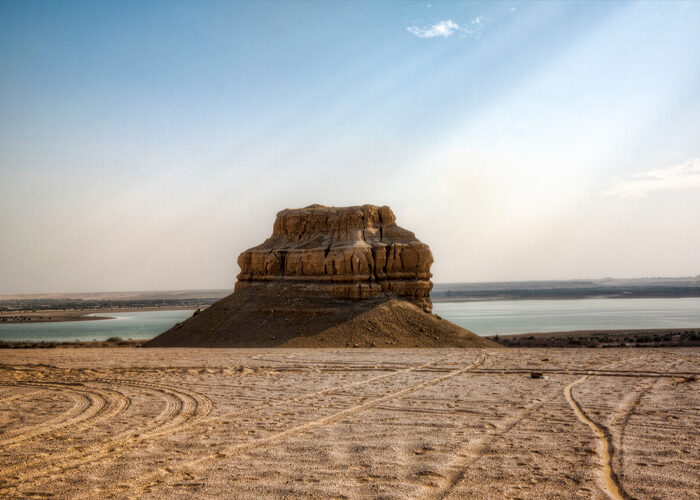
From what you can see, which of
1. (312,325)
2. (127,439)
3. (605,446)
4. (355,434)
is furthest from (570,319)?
(127,439)

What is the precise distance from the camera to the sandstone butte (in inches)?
1210

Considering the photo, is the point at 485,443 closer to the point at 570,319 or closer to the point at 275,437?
the point at 275,437

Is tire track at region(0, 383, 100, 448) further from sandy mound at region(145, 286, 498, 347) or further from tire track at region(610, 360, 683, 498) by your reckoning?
sandy mound at region(145, 286, 498, 347)

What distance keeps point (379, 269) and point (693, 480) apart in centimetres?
2854

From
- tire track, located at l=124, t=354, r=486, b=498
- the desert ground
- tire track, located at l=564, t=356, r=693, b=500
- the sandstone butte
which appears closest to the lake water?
the sandstone butte

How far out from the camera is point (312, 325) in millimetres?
31688

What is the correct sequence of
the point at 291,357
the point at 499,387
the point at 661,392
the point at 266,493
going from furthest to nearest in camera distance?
the point at 291,357 < the point at 499,387 < the point at 661,392 < the point at 266,493

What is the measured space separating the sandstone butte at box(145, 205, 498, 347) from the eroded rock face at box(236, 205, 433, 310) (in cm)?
6

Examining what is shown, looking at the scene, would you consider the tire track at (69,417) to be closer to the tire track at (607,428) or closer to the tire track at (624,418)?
the tire track at (607,428)

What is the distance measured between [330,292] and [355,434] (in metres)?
25.3

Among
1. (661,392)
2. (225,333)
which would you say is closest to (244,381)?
(661,392)

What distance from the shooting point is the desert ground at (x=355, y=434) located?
20.9 feet

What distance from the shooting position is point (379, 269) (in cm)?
3478

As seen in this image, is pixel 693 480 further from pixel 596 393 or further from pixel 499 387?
pixel 499 387
